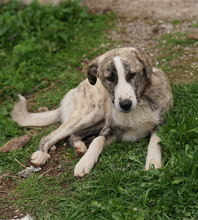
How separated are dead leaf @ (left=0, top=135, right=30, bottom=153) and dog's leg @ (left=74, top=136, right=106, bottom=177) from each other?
3.40 ft

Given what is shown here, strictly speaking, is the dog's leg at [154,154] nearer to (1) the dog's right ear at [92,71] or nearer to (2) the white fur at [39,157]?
(1) the dog's right ear at [92,71]

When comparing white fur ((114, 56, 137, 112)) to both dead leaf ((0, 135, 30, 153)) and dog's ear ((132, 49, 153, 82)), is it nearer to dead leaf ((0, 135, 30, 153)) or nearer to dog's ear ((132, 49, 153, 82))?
dog's ear ((132, 49, 153, 82))

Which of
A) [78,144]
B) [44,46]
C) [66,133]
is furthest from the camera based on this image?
[44,46]

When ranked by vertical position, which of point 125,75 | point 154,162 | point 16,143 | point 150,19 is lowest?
point 16,143

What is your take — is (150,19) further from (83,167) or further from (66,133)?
(83,167)

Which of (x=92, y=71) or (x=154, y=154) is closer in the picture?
(x=154, y=154)

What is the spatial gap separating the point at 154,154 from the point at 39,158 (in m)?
1.27

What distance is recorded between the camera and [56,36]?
675 centimetres

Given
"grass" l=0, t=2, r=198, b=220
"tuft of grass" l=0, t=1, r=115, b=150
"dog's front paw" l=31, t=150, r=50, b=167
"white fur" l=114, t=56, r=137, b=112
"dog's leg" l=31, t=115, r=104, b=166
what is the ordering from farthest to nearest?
"tuft of grass" l=0, t=1, r=115, b=150
"dog's leg" l=31, t=115, r=104, b=166
"dog's front paw" l=31, t=150, r=50, b=167
"white fur" l=114, t=56, r=137, b=112
"grass" l=0, t=2, r=198, b=220

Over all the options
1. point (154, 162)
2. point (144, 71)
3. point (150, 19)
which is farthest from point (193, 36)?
point (154, 162)

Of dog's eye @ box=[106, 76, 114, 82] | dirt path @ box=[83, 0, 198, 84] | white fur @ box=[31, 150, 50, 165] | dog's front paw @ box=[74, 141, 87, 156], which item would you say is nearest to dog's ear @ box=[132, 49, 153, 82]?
dog's eye @ box=[106, 76, 114, 82]

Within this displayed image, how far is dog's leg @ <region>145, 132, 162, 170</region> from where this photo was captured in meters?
3.35

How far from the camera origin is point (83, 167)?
3.51 m

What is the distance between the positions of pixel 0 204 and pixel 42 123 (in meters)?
1.58
